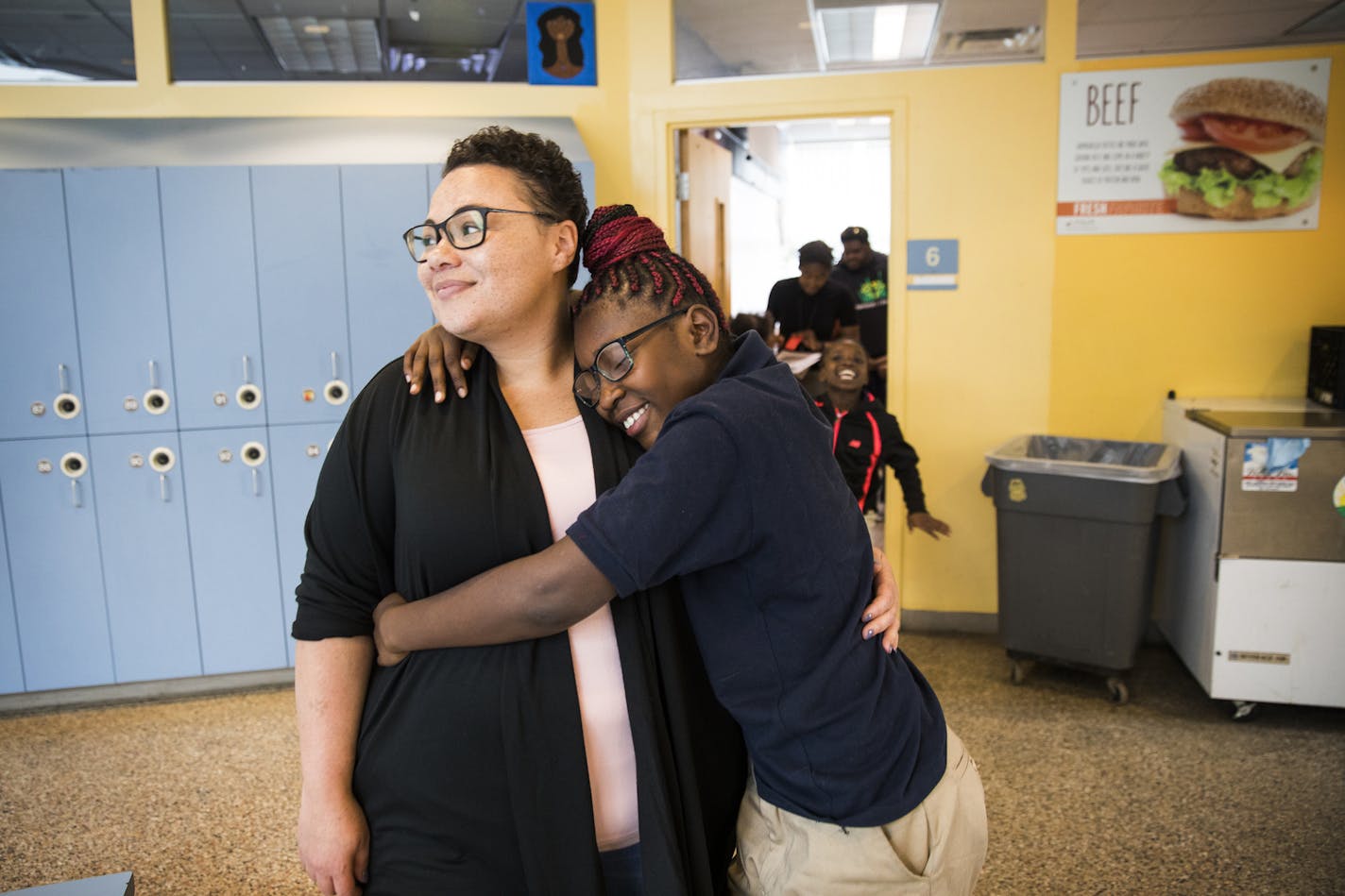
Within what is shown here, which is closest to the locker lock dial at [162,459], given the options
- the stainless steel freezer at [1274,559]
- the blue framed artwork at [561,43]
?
the blue framed artwork at [561,43]

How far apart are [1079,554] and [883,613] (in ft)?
8.84

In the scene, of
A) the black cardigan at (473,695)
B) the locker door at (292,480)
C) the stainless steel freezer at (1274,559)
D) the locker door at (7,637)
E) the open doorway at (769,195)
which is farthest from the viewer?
the open doorway at (769,195)

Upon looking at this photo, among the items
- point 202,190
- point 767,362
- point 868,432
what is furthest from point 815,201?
point 767,362

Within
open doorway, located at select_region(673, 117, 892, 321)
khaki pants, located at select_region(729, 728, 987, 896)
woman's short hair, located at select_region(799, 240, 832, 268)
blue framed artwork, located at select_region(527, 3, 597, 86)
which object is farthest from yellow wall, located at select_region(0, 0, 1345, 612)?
khaki pants, located at select_region(729, 728, 987, 896)

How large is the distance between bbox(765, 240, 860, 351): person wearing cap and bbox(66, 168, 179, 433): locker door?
3.12 meters

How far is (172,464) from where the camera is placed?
13.0 ft

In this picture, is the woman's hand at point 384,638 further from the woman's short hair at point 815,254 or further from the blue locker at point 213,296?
the woman's short hair at point 815,254

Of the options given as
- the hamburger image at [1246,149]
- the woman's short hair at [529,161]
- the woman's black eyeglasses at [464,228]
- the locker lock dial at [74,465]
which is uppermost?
the hamburger image at [1246,149]

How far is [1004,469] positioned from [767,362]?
2778 millimetres

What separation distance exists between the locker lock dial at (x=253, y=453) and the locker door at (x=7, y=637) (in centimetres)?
93

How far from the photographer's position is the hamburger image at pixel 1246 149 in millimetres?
4078

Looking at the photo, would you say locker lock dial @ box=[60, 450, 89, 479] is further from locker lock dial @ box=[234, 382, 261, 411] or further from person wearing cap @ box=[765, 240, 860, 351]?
person wearing cap @ box=[765, 240, 860, 351]

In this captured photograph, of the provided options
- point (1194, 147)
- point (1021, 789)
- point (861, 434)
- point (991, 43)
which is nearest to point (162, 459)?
point (861, 434)

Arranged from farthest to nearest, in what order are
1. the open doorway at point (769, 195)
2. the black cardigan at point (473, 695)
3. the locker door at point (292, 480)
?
the open doorway at point (769, 195), the locker door at point (292, 480), the black cardigan at point (473, 695)
